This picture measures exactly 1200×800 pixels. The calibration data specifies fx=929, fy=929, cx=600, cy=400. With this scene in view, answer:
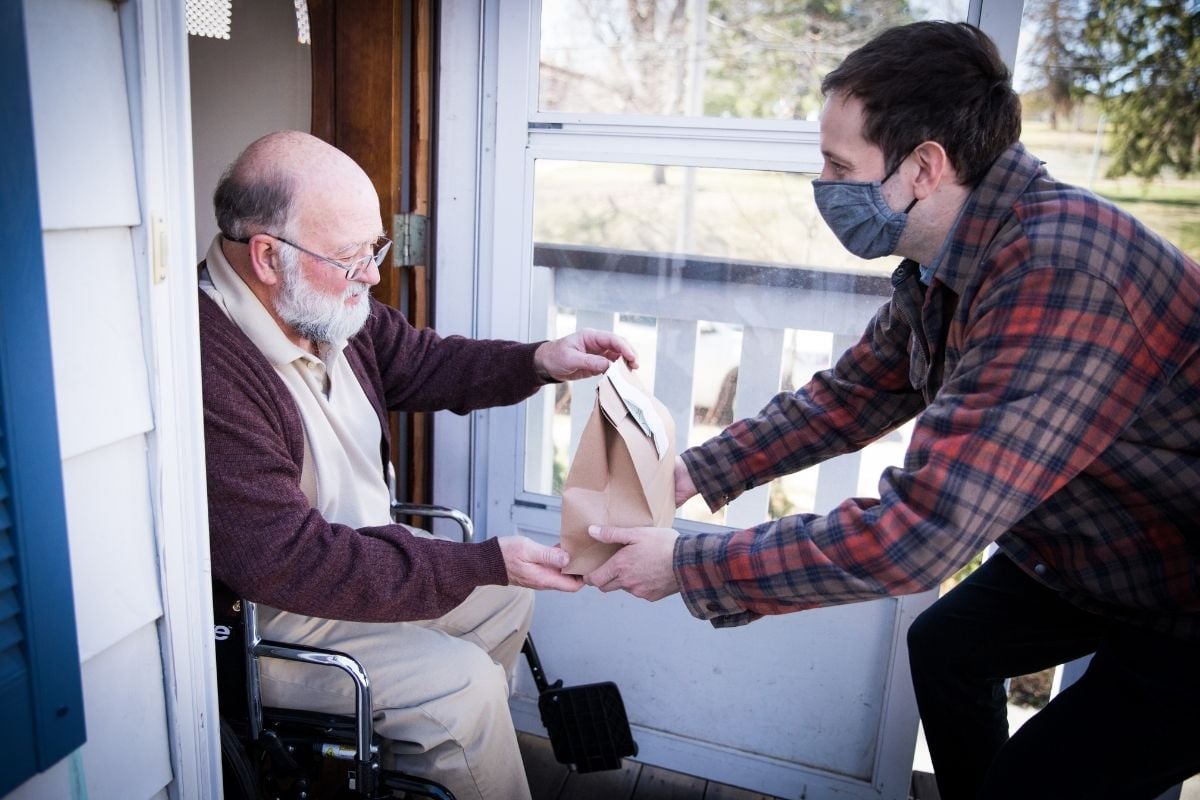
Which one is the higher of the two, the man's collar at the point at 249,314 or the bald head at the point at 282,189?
the bald head at the point at 282,189

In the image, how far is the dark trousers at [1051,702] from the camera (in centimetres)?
142

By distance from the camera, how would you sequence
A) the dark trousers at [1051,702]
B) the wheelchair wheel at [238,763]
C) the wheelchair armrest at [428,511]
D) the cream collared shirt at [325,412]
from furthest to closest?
1. the wheelchair armrest at [428,511]
2. the cream collared shirt at [325,412]
3. the wheelchair wheel at [238,763]
4. the dark trousers at [1051,702]

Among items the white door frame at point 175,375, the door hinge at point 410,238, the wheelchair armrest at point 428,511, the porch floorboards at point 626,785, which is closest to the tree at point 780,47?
the door hinge at point 410,238

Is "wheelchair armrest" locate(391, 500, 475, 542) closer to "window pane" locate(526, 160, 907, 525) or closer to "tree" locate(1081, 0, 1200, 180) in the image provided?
"window pane" locate(526, 160, 907, 525)

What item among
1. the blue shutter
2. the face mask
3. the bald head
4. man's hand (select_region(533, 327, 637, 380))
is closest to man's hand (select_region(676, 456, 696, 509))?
man's hand (select_region(533, 327, 637, 380))

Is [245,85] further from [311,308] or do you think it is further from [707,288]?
[707,288]

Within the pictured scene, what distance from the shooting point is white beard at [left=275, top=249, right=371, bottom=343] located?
178 centimetres

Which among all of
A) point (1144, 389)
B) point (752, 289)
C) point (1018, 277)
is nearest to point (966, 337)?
point (1018, 277)

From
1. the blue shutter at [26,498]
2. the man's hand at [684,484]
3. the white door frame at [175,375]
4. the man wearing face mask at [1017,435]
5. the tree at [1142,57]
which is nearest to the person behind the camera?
the blue shutter at [26,498]

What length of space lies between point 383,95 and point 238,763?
59.5 inches

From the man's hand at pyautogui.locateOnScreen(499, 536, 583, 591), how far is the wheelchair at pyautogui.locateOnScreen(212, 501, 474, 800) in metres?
0.31

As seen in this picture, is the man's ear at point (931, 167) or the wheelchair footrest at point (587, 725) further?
the wheelchair footrest at point (587, 725)

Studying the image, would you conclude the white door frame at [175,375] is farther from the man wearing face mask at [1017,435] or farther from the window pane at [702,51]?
the window pane at [702,51]

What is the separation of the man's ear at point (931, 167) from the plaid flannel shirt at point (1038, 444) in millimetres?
61
